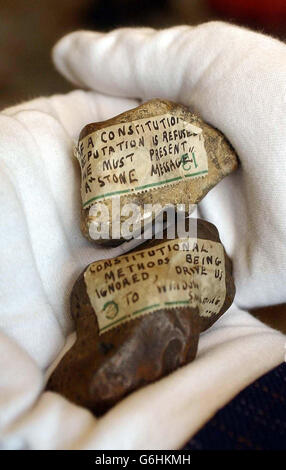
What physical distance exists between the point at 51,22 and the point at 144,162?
1329 millimetres

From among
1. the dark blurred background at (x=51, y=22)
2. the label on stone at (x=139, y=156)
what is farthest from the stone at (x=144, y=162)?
the dark blurred background at (x=51, y=22)

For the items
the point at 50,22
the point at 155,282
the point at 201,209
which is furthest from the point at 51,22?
the point at 155,282

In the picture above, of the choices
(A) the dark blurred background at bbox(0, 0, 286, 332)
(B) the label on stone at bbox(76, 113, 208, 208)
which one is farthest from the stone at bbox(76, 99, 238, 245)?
(A) the dark blurred background at bbox(0, 0, 286, 332)

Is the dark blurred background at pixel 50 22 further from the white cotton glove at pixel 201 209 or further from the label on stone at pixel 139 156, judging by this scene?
the label on stone at pixel 139 156

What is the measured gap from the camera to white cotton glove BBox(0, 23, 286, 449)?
51 centimetres

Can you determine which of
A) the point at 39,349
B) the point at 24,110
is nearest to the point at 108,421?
the point at 39,349

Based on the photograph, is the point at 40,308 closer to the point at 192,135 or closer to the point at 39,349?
the point at 39,349

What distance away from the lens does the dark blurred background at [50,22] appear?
4.98ft

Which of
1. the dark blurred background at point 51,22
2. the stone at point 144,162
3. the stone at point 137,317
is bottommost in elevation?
the stone at point 137,317

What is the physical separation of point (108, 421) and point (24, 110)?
1.58 feet

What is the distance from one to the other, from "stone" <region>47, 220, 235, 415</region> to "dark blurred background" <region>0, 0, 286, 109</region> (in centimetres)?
106

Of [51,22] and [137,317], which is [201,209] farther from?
[51,22]

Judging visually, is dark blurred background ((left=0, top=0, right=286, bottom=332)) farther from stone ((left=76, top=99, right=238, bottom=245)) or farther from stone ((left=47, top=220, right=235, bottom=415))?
stone ((left=47, top=220, right=235, bottom=415))

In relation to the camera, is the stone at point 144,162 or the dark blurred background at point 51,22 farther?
the dark blurred background at point 51,22
